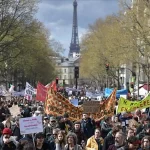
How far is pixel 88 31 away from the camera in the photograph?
245 ft

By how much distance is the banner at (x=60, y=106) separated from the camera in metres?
14.1

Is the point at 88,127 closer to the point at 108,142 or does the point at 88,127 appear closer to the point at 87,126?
the point at 87,126

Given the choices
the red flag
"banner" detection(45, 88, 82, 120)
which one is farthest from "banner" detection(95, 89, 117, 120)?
the red flag

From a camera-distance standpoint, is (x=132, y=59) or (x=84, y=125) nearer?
(x=84, y=125)

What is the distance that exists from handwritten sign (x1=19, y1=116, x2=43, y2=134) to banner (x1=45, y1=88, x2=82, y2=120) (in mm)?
4200

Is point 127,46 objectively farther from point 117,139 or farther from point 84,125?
point 117,139

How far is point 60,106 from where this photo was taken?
46.8 feet

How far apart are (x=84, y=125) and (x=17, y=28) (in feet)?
110

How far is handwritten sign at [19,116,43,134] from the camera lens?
9.72 meters

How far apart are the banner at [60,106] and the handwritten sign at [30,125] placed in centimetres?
420

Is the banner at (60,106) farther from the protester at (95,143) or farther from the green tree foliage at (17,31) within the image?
the green tree foliage at (17,31)

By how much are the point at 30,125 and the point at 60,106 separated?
14.7 ft

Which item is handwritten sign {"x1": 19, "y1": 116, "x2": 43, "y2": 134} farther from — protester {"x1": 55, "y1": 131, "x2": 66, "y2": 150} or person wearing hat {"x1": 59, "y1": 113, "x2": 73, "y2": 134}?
person wearing hat {"x1": 59, "y1": 113, "x2": 73, "y2": 134}

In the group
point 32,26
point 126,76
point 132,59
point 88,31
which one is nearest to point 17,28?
point 32,26
